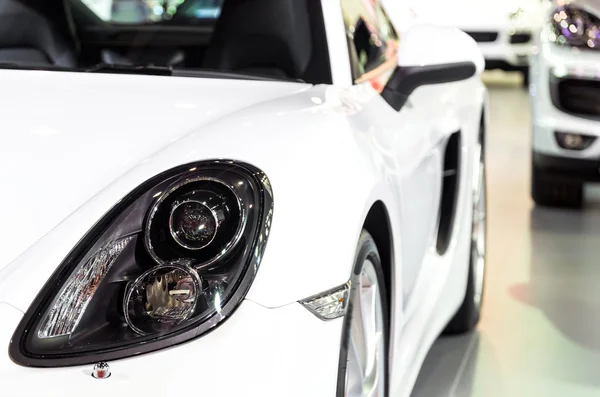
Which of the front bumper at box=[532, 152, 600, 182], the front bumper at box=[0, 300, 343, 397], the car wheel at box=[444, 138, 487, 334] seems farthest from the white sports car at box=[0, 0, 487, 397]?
the front bumper at box=[532, 152, 600, 182]

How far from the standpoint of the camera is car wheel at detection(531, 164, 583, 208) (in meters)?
5.45

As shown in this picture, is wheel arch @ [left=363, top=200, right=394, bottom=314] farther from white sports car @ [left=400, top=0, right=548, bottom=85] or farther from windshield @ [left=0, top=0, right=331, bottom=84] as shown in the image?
white sports car @ [left=400, top=0, right=548, bottom=85]

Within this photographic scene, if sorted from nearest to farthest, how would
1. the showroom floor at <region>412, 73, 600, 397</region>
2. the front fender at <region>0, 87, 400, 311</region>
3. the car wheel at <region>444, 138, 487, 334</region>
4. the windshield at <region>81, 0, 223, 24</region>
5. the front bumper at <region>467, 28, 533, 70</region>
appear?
the front fender at <region>0, 87, 400, 311</region> → the windshield at <region>81, 0, 223, 24</region> → the showroom floor at <region>412, 73, 600, 397</region> → the car wheel at <region>444, 138, 487, 334</region> → the front bumper at <region>467, 28, 533, 70</region>

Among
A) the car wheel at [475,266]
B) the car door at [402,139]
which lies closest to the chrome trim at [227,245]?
the car door at [402,139]

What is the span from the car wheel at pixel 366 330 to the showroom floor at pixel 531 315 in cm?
94

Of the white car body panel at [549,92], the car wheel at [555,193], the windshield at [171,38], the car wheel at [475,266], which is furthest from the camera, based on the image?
the car wheel at [555,193]

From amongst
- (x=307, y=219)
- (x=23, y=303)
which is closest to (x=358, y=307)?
(x=307, y=219)

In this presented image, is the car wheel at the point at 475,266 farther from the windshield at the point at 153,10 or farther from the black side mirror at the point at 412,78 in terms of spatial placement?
the windshield at the point at 153,10

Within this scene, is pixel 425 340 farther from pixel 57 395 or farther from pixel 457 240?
pixel 57 395

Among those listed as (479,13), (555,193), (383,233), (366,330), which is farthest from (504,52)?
(366,330)

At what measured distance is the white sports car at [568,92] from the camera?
4883mm

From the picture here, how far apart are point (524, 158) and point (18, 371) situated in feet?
20.6

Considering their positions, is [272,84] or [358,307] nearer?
[358,307]

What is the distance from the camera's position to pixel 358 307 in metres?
1.80
